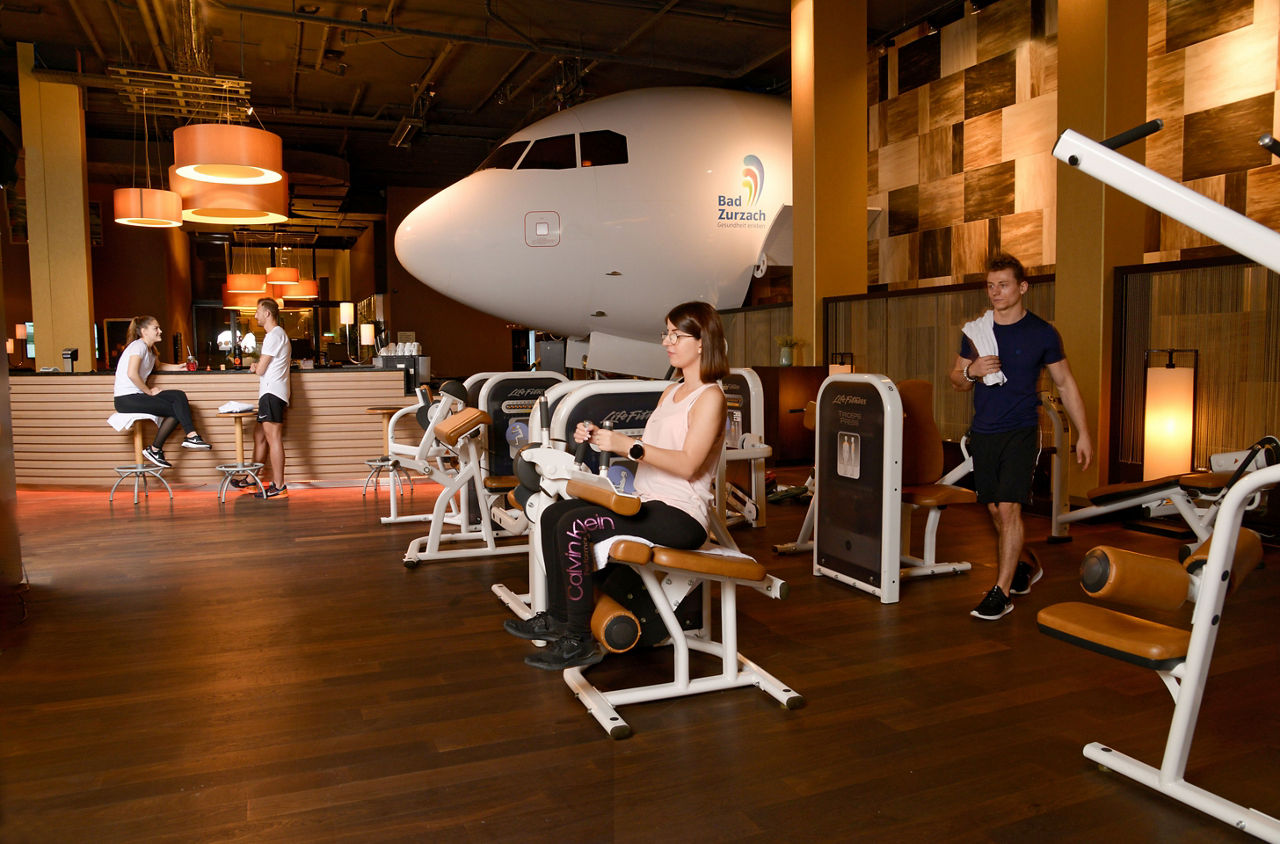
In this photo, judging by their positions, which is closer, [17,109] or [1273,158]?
[1273,158]

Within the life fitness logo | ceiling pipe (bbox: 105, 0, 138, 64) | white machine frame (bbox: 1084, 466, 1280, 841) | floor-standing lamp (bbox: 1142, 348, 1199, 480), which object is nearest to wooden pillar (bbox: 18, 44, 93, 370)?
ceiling pipe (bbox: 105, 0, 138, 64)

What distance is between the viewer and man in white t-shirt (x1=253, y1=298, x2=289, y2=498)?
766 cm

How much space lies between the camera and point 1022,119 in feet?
28.5

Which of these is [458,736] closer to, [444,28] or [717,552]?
[717,552]

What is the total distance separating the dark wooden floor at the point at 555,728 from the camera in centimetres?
223

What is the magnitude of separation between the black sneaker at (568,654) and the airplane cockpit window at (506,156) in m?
6.43

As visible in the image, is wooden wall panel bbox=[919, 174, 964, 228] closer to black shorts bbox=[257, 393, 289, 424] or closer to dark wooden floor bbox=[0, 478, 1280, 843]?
dark wooden floor bbox=[0, 478, 1280, 843]

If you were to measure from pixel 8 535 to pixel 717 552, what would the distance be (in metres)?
3.53

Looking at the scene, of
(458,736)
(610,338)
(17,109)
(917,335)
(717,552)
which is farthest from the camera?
(17,109)

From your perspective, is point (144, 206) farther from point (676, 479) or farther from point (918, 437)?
point (676, 479)

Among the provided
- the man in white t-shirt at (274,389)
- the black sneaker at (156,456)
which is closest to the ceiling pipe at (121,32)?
the man in white t-shirt at (274,389)

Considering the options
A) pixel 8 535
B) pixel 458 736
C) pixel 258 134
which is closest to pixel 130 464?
pixel 258 134

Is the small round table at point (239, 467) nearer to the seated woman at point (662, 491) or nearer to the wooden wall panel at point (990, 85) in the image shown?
the seated woman at point (662, 491)

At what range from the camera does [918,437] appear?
4.49 metres
